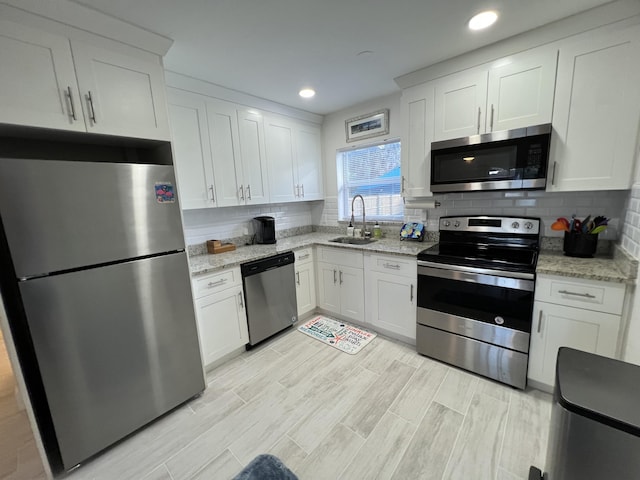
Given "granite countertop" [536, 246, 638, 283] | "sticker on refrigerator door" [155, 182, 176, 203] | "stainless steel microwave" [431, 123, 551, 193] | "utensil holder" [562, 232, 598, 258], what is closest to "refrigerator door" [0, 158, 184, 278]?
"sticker on refrigerator door" [155, 182, 176, 203]

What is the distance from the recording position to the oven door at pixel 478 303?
184 cm

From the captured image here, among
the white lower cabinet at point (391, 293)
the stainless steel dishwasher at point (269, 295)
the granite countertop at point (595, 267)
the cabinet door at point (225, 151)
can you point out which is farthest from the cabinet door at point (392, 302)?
the cabinet door at point (225, 151)

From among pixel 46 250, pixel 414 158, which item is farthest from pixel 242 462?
pixel 414 158

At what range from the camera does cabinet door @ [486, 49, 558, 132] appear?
1823 mm

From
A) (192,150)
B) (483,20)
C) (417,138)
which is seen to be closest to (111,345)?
(192,150)

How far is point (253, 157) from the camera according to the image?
9.20ft

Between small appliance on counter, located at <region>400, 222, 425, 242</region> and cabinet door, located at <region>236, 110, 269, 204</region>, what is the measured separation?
1552 mm

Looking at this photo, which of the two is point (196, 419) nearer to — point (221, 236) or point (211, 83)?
point (221, 236)

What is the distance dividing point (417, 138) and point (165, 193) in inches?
83.5

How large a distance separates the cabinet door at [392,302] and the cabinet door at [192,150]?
1.78m

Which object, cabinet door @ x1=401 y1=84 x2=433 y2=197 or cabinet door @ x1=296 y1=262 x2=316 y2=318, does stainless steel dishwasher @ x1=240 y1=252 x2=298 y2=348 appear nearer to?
cabinet door @ x1=296 y1=262 x2=316 y2=318

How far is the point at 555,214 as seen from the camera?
84.2 inches

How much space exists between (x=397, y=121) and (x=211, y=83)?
1.89m

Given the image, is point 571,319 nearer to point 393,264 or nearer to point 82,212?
point 393,264
